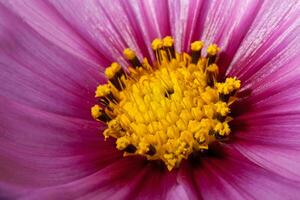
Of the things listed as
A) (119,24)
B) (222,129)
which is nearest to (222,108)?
(222,129)

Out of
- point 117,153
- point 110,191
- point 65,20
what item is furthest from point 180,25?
point 110,191

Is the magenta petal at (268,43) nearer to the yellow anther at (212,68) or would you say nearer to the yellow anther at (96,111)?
the yellow anther at (212,68)

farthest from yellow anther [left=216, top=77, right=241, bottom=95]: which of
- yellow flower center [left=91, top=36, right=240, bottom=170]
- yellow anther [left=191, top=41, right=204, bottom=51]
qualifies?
yellow anther [left=191, top=41, right=204, bottom=51]

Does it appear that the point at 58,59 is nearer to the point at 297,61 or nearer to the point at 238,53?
the point at 238,53

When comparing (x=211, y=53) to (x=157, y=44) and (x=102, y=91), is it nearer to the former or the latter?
(x=157, y=44)

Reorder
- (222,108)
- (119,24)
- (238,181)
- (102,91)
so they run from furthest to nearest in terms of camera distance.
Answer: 1. (119,24)
2. (102,91)
3. (222,108)
4. (238,181)

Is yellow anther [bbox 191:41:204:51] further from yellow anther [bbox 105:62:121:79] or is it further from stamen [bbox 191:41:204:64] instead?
yellow anther [bbox 105:62:121:79]

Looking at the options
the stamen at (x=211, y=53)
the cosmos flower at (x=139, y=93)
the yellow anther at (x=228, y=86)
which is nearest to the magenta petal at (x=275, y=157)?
the cosmos flower at (x=139, y=93)
